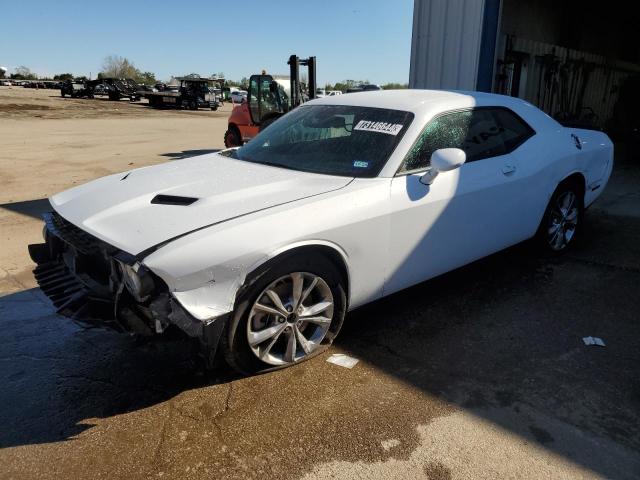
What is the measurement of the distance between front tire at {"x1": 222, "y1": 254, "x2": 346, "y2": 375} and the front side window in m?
0.89

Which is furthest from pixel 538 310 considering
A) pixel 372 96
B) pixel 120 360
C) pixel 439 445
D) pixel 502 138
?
pixel 120 360

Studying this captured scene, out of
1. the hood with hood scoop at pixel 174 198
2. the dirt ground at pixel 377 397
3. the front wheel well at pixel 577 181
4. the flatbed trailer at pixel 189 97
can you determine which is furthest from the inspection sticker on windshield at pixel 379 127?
the flatbed trailer at pixel 189 97

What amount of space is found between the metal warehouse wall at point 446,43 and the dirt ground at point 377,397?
4409 millimetres

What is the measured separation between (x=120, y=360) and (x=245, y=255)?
122cm

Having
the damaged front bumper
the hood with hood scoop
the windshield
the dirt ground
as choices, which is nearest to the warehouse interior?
the windshield

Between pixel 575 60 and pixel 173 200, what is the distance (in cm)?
1426

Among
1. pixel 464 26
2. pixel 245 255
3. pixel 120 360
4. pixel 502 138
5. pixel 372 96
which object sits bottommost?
pixel 120 360

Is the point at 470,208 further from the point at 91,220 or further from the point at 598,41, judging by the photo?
the point at 598,41

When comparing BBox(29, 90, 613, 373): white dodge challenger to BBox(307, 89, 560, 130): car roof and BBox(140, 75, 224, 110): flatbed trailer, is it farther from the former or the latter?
BBox(140, 75, 224, 110): flatbed trailer

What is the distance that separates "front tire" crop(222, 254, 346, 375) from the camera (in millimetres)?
2553

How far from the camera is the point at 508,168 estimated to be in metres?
3.74

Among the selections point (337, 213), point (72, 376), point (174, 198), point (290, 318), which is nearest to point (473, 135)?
point (337, 213)

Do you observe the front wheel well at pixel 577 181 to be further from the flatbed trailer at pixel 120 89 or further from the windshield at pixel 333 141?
the flatbed trailer at pixel 120 89

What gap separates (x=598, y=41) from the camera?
1645cm
